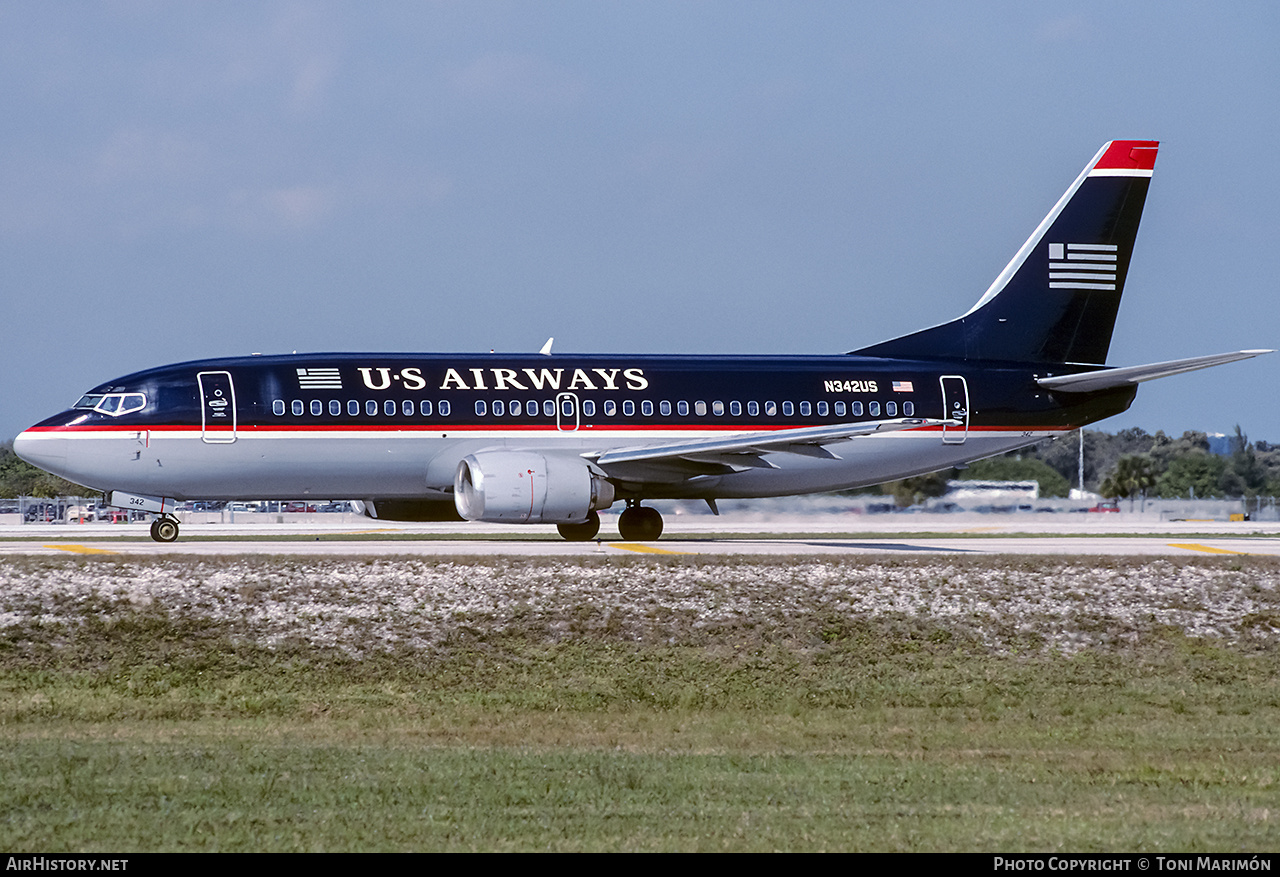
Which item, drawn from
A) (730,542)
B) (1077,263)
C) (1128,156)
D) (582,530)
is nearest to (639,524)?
(582,530)

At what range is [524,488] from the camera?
30.3 meters

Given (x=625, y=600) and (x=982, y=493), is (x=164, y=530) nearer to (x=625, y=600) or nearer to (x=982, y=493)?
(x=625, y=600)

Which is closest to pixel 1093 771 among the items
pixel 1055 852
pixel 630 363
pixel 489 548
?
pixel 1055 852

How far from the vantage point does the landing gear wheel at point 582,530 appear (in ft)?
112

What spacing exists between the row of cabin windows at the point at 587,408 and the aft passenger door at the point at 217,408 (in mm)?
903

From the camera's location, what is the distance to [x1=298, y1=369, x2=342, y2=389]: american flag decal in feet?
105

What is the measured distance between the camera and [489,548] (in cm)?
2980

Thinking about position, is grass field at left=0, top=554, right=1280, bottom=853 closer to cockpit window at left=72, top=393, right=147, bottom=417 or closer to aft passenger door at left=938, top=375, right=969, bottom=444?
cockpit window at left=72, top=393, right=147, bottom=417

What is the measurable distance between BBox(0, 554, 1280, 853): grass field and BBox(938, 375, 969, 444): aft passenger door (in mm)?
9329

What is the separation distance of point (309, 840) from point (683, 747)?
17.4 feet

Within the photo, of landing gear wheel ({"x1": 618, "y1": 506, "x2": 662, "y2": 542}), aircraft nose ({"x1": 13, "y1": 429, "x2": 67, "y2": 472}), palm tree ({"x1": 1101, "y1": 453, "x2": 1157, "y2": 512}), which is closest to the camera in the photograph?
aircraft nose ({"x1": 13, "y1": 429, "x2": 67, "y2": 472})

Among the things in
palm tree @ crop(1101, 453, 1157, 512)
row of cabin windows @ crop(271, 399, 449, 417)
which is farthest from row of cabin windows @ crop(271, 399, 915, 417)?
palm tree @ crop(1101, 453, 1157, 512)

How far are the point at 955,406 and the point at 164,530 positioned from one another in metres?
18.3

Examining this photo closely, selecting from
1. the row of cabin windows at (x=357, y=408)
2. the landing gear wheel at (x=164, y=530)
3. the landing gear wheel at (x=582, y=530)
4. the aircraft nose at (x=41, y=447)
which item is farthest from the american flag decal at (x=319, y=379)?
the landing gear wheel at (x=582, y=530)
